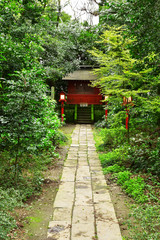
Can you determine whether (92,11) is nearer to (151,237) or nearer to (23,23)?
(23,23)

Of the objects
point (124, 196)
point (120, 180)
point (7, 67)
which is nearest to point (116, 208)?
point (124, 196)

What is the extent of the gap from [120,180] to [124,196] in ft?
2.17

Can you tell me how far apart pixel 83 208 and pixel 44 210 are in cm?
71

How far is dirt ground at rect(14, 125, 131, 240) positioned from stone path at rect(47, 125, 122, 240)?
0.38 feet

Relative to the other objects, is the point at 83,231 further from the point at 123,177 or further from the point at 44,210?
the point at 123,177

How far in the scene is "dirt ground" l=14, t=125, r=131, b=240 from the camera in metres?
3.25

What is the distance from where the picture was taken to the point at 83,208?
3941mm

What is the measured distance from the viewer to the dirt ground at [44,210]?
128 inches

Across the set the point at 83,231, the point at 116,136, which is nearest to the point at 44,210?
the point at 83,231

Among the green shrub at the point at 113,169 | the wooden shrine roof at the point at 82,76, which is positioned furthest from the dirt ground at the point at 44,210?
the wooden shrine roof at the point at 82,76

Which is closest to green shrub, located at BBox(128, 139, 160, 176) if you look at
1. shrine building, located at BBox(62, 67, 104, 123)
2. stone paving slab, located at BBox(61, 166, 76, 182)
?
stone paving slab, located at BBox(61, 166, 76, 182)

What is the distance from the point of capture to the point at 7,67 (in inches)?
217

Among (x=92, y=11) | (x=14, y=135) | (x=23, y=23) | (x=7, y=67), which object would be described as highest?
(x=92, y=11)

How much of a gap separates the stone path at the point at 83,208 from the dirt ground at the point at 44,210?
0.12m
